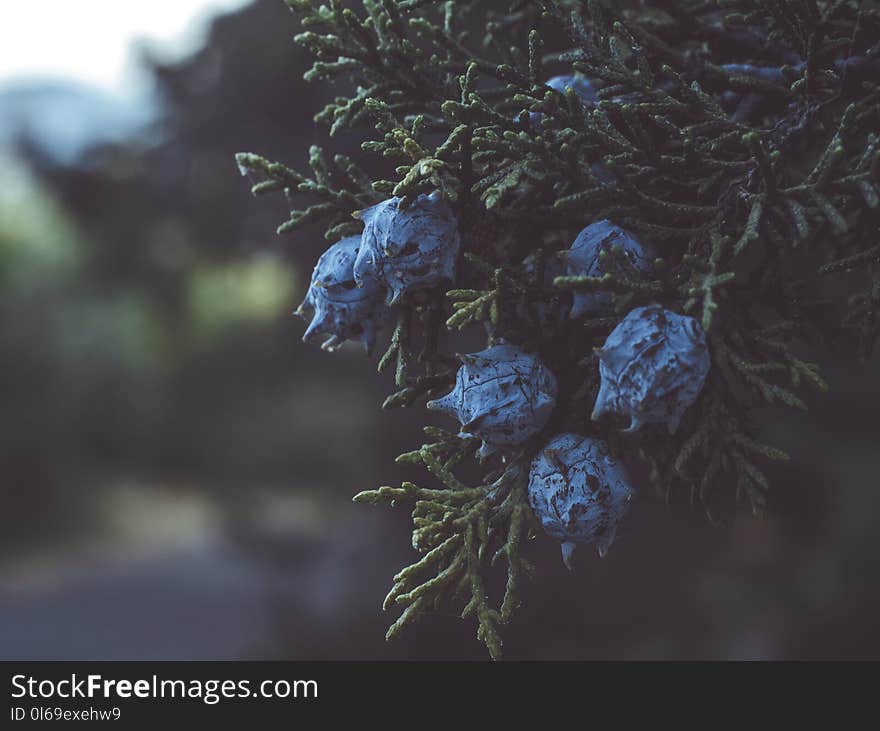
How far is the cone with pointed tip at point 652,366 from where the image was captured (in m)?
1.09

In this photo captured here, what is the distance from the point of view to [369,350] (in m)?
1.37

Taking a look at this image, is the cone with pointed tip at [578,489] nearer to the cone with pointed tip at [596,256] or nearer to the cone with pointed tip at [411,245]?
the cone with pointed tip at [596,256]

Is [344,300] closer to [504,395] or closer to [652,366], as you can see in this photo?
[504,395]

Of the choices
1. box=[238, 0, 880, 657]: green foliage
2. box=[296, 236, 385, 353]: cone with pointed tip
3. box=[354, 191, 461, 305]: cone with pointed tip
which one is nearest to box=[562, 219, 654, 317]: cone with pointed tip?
box=[238, 0, 880, 657]: green foliage

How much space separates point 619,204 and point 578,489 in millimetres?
461

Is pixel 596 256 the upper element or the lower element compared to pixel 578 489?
upper

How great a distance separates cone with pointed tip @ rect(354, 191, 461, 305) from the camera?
1.21 meters

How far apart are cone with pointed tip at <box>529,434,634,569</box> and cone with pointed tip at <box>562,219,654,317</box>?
208 millimetres

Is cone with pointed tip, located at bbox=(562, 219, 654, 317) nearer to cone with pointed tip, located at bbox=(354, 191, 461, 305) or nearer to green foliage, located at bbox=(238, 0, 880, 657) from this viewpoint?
green foliage, located at bbox=(238, 0, 880, 657)

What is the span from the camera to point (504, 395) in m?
1.19

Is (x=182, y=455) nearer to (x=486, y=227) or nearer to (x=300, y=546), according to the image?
(x=300, y=546)

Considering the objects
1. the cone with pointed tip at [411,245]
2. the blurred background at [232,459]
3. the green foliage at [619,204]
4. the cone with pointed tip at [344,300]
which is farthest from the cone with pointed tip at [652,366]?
the blurred background at [232,459]

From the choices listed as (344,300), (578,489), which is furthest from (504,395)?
(344,300)

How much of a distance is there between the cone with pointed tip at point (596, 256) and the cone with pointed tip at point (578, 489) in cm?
21
